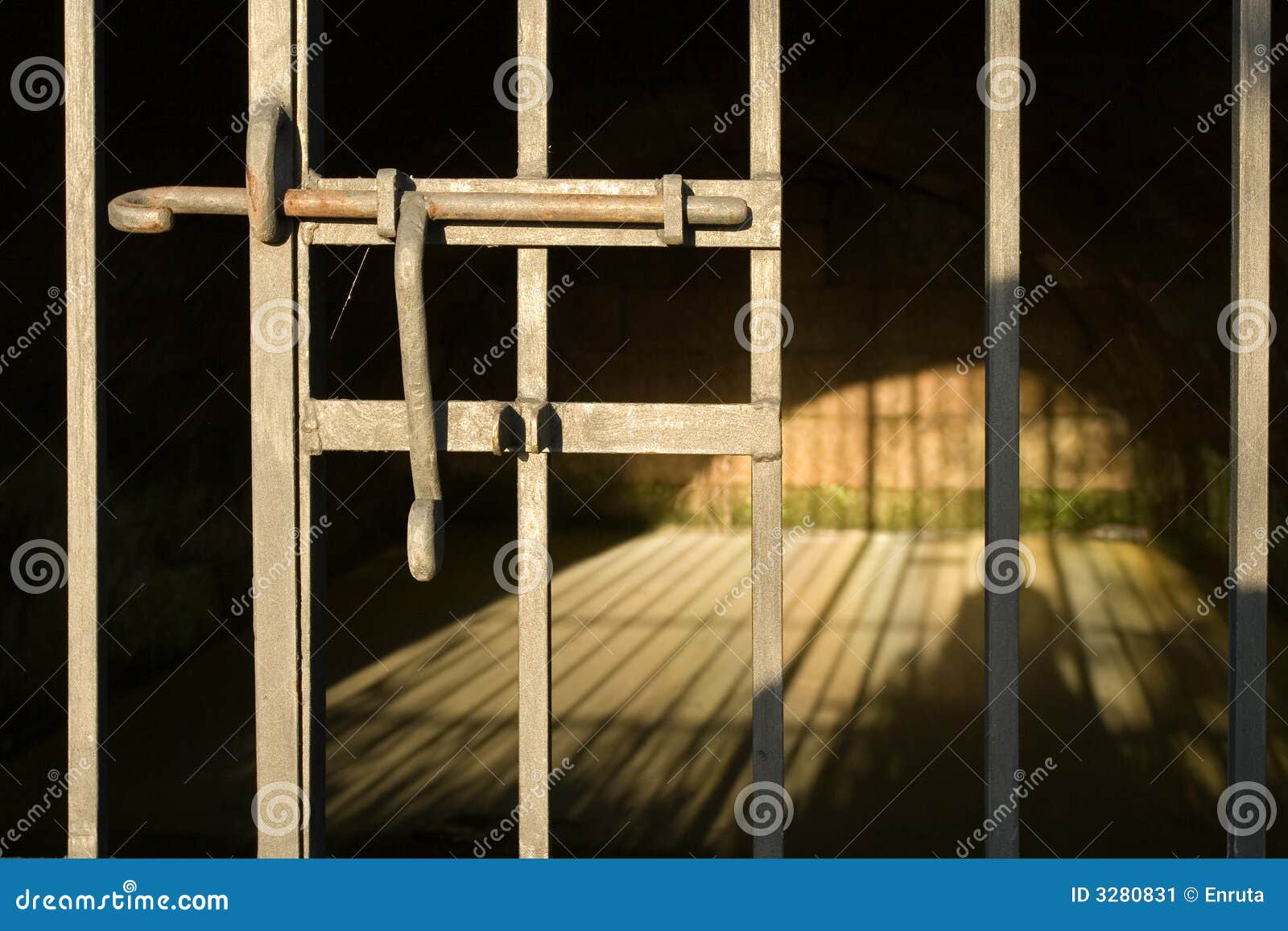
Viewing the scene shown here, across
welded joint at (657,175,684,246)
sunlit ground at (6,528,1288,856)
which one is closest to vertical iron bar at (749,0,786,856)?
welded joint at (657,175,684,246)

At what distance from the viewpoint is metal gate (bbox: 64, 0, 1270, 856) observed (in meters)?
1.36

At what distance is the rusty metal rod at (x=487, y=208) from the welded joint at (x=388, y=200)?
0.10 feet

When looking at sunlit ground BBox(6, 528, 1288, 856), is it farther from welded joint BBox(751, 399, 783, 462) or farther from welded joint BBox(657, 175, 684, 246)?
welded joint BBox(657, 175, 684, 246)

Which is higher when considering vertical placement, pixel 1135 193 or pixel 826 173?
pixel 826 173

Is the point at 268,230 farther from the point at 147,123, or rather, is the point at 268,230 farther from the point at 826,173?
the point at 826,173

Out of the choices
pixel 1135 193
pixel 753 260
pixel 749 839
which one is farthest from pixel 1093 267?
pixel 753 260

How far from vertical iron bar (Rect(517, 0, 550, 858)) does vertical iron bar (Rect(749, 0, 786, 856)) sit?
0.28 m

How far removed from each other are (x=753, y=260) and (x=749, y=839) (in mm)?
2220

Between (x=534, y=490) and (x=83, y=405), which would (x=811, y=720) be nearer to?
(x=534, y=490)

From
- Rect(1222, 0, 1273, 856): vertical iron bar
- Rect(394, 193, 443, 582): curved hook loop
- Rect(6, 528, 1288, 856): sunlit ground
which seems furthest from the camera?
Rect(6, 528, 1288, 856): sunlit ground

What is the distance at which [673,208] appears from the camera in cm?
132

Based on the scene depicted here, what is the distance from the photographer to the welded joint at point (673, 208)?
4.29ft

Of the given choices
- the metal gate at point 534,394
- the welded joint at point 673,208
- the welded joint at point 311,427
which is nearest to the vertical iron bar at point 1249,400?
the metal gate at point 534,394

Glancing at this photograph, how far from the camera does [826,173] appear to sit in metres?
8.99
